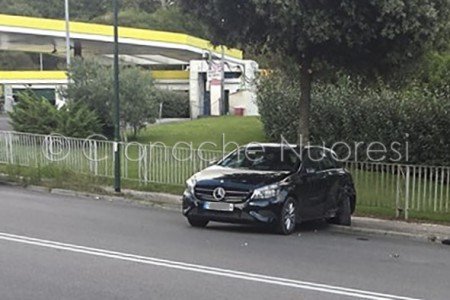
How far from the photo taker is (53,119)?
27.1 meters

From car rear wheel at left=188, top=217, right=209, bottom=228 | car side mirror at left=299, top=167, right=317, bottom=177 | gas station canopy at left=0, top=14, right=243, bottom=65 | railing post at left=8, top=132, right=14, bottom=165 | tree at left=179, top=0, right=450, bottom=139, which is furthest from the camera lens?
gas station canopy at left=0, top=14, right=243, bottom=65

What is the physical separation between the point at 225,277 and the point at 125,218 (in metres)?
5.68

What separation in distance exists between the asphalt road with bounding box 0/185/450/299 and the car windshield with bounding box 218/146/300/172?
3.61ft

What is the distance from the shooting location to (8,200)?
622 inches

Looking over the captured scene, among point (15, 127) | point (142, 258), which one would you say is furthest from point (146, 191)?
point (15, 127)

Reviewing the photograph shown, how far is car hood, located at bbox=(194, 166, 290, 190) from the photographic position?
11945mm

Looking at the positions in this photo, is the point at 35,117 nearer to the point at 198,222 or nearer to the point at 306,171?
the point at 198,222

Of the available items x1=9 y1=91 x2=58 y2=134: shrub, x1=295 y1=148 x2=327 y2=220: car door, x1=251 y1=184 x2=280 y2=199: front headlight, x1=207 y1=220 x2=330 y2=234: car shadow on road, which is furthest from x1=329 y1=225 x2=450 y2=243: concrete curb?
x1=9 y1=91 x2=58 y2=134: shrub

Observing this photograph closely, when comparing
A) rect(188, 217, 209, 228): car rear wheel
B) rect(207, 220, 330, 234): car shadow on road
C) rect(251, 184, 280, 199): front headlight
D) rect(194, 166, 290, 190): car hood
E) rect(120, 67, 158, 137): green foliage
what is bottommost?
rect(207, 220, 330, 234): car shadow on road

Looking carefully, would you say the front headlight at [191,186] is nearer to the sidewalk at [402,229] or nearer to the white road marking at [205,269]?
the white road marking at [205,269]

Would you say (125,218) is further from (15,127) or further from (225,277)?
(15,127)

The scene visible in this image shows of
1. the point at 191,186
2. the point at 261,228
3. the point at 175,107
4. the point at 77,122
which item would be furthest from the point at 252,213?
the point at 175,107

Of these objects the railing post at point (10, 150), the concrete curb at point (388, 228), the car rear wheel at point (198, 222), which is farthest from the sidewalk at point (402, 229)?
the railing post at point (10, 150)

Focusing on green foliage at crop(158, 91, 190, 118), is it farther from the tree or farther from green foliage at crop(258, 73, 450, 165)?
the tree
